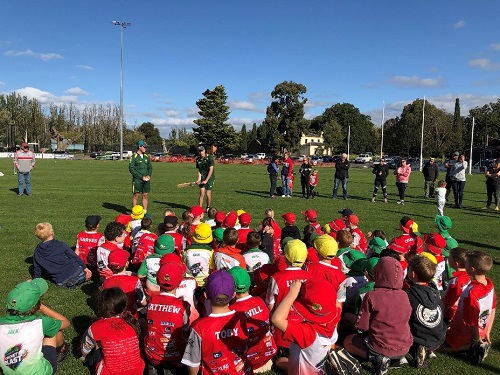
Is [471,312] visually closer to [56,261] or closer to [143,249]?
[143,249]

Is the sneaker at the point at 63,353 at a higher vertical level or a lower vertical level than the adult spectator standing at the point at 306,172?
lower

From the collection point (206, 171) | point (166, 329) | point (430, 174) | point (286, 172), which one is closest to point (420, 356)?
point (166, 329)

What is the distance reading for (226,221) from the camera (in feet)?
22.7

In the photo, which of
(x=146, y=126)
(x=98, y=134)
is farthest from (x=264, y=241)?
(x=146, y=126)

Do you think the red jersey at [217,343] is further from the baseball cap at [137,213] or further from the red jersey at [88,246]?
the baseball cap at [137,213]

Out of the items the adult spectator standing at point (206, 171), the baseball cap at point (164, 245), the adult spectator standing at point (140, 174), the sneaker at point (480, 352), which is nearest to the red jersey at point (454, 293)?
the sneaker at point (480, 352)

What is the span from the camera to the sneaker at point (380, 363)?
12.2 ft

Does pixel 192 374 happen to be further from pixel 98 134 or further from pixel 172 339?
pixel 98 134

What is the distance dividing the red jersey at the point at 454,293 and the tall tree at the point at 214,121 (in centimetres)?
6912

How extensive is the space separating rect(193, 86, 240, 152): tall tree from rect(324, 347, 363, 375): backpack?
7020 centimetres

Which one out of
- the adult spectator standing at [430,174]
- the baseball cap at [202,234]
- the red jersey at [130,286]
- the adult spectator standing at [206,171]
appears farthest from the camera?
the adult spectator standing at [430,174]

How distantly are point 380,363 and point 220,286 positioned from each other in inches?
72.4

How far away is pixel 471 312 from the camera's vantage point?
4160mm

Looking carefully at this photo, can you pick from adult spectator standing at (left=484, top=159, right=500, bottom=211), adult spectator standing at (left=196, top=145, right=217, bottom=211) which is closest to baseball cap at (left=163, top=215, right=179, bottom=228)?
adult spectator standing at (left=196, top=145, right=217, bottom=211)
